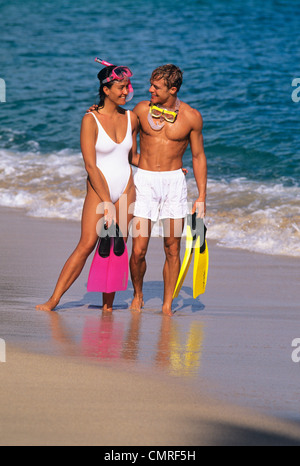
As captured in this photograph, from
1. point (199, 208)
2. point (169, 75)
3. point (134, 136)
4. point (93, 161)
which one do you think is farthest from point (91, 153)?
point (199, 208)

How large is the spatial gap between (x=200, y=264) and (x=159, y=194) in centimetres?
58

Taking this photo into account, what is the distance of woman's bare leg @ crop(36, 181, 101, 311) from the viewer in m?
5.16

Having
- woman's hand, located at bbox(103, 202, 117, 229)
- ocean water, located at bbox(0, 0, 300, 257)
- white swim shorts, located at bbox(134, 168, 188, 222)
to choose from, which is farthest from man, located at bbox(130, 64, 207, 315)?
ocean water, located at bbox(0, 0, 300, 257)

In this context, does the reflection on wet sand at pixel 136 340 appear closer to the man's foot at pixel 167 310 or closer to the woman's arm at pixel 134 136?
the man's foot at pixel 167 310

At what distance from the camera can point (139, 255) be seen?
17.6 feet

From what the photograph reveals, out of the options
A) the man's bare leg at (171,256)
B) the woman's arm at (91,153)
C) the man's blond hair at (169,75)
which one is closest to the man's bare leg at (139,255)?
the man's bare leg at (171,256)

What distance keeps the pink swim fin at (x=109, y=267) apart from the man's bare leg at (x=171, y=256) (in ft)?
1.04

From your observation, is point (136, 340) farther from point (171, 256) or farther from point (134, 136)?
point (134, 136)

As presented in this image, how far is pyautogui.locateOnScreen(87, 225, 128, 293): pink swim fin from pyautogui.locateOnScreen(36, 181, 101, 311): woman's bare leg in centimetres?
9

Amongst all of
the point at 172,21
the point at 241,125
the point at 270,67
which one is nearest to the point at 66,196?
the point at 241,125

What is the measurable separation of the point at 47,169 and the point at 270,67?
27.1 ft

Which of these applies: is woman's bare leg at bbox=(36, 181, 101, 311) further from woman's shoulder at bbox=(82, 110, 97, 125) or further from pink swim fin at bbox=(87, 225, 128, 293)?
woman's shoulder at bbox=(82, 110, 97, 125)

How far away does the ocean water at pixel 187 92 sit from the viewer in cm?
945
